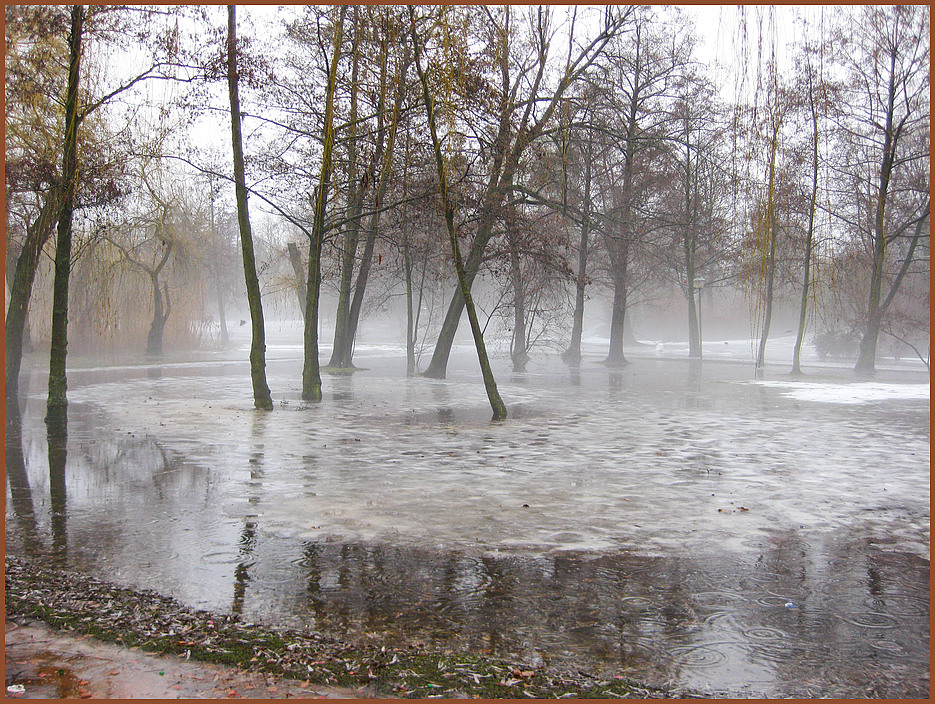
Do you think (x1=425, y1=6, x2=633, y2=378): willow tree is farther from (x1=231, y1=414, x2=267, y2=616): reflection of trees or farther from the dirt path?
the dirt path

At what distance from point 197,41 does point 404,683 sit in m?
11.5

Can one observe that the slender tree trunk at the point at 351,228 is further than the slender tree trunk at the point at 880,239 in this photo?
No

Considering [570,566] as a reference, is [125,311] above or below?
above

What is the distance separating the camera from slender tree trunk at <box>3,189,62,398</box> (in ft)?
42.7

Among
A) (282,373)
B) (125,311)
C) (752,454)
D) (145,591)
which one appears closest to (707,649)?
(145,591)

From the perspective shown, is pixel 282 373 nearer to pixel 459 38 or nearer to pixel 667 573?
pixel 459 38

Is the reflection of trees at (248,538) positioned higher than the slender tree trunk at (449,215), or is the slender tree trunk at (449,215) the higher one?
the slender tree trunk at (449,215)

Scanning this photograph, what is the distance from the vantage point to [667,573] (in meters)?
5.38

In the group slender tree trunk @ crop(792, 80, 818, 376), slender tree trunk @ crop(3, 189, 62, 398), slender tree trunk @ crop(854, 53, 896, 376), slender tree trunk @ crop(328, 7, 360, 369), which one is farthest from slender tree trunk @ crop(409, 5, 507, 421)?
slender tree trunk @ crop(854, 53, 896, 376)

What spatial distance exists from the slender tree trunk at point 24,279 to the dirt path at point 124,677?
956cm

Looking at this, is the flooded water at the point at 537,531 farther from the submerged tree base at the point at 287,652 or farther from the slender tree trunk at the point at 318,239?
the slender tree trunk at the point at 318,239

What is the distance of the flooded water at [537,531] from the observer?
4.32 metres

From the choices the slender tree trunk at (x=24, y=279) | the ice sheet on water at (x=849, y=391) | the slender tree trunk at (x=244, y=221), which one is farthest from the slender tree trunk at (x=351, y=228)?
the ice sheet on water at (x=849, y=391)

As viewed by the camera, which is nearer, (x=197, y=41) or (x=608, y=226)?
(x=197, y=41)
